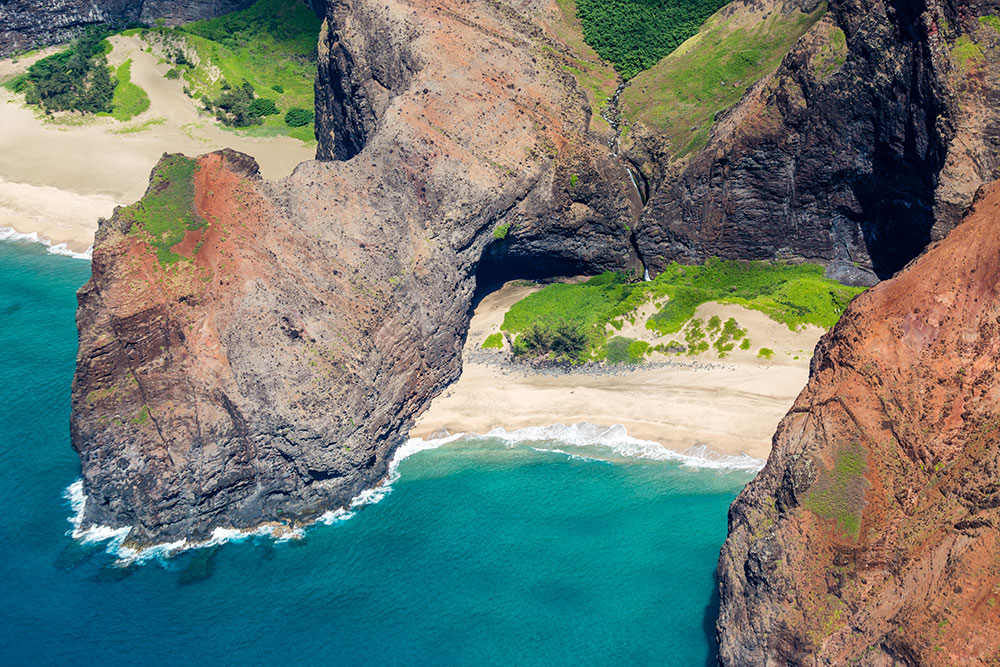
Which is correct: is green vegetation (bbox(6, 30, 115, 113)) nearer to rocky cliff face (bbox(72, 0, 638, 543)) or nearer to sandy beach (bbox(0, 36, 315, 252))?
sandy beach (bbox(0, 36, 315, 252))

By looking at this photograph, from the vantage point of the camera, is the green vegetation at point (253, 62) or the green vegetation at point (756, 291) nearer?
the green vegetation at point (756, 291)

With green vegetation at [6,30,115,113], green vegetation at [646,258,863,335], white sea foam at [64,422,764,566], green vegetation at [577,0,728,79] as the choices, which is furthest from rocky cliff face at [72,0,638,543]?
green vegetation at [6,30,115,113]

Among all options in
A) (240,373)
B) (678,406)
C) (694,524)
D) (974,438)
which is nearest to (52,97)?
(240,373)

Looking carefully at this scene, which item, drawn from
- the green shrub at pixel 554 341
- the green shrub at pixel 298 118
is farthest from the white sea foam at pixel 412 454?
the green shrub at pixel 298 118

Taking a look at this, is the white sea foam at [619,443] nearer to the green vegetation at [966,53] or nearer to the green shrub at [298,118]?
the green vegetation at [966,53]

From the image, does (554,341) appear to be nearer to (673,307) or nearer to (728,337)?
(673,307)

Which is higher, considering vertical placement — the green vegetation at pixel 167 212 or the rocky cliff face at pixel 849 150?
the rocky cliff face at pixel 849 150
